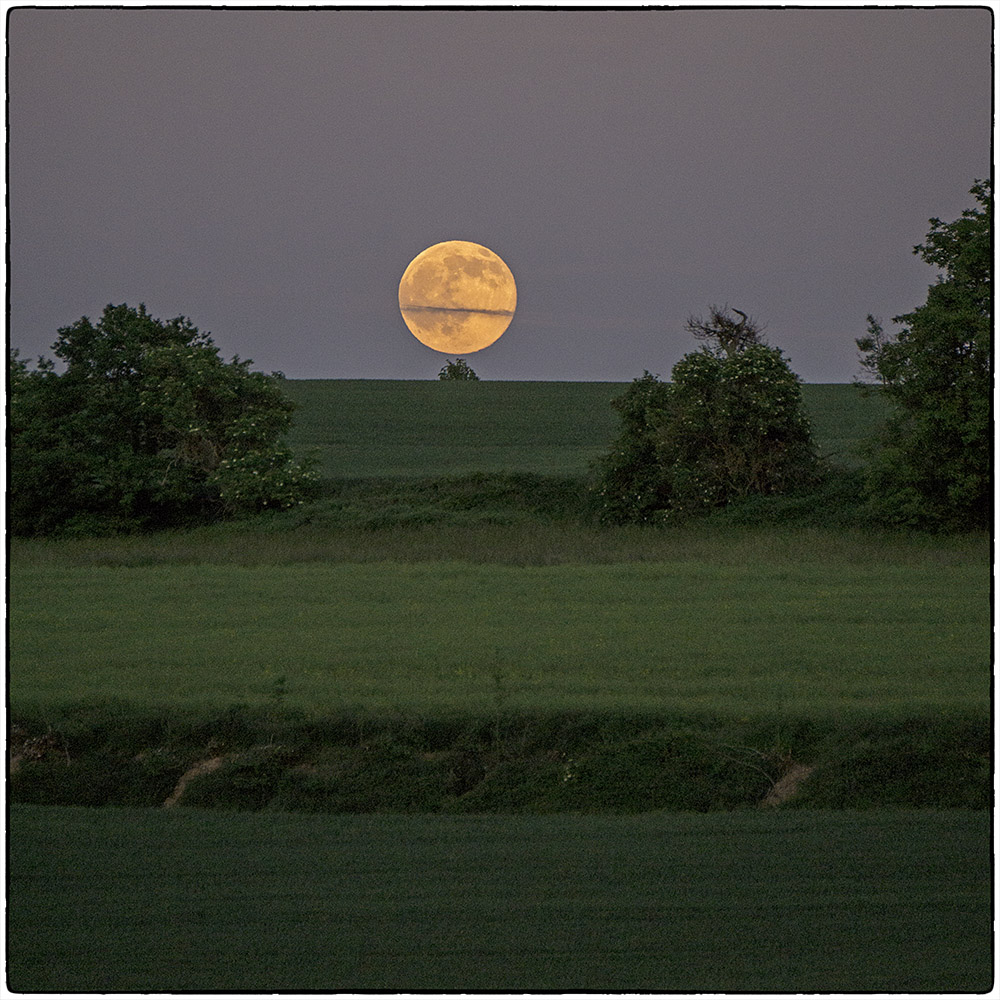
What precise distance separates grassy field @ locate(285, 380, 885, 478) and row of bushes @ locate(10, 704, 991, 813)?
75.3ft

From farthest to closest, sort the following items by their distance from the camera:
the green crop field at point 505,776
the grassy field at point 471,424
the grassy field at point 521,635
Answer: the grassy field at point 471,424
the grassy field at point 521,635
the green crop field at point 505,776

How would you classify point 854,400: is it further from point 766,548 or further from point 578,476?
point 766,548

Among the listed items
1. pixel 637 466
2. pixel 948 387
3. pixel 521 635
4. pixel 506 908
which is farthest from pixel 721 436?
pixel 506 908

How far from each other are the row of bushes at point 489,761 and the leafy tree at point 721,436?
17.0m

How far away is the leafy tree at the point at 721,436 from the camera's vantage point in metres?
26.1

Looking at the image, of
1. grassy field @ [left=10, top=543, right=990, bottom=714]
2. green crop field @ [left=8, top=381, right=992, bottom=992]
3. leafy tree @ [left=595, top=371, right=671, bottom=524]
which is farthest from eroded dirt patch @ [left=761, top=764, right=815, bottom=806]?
leafy tree @ [left=595, top=371, right=671, bottom=524]

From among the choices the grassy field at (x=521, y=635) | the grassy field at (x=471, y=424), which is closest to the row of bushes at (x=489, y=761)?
the grassy field at (x=521, y=635)

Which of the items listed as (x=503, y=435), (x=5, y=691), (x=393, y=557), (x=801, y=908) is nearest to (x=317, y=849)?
(x=5, y=691)

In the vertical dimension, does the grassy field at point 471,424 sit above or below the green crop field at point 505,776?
above

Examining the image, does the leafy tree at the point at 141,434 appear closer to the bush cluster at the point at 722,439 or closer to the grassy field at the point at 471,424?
the grassy field at the point at 471,424

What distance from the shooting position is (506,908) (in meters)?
6.47

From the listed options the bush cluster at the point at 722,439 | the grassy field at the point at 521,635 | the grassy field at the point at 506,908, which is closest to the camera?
the grassy field at the point at 506,908

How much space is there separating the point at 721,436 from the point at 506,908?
2106 centimetres

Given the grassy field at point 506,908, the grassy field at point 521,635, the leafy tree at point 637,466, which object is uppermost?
the leafy tree at point 637,466
